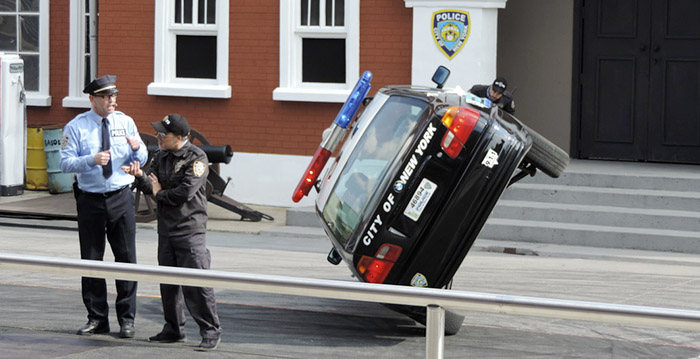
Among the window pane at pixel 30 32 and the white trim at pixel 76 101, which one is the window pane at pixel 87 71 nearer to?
the white trim at pixel 76 101

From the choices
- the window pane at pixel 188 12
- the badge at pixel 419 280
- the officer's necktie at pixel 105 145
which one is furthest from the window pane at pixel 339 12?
the badge at pixel 419 280

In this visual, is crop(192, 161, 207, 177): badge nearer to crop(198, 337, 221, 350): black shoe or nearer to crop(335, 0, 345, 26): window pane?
crop(198, 337, 221, 350): black shoe

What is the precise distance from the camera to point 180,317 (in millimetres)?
6348

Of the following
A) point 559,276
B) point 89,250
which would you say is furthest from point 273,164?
point 89,250

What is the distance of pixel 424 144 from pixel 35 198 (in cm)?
917

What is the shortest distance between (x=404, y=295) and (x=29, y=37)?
14286mm

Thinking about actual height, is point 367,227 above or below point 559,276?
above

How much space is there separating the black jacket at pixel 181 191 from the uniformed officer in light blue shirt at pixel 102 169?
1.19 ft

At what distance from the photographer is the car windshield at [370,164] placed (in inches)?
297

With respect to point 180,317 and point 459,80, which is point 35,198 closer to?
point 459,80

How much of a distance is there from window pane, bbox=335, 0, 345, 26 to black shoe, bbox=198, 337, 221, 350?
31.4 ft

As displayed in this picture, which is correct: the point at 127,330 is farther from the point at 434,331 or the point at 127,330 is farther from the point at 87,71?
the point at 87,71

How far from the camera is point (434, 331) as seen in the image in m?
4.05

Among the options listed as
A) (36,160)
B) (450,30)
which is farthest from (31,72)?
(450,30)
